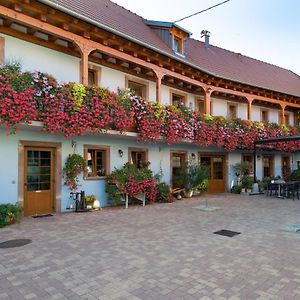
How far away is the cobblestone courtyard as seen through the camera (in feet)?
13.2

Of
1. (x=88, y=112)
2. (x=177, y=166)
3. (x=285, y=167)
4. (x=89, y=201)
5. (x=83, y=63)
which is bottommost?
(x=89, y=201)

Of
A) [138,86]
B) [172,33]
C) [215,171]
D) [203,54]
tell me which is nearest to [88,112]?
[138,86]

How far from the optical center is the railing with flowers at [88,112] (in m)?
7.61

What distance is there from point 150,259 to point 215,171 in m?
12.5

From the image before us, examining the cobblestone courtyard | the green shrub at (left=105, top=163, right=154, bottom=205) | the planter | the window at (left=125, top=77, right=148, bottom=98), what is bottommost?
the cobblestone courtyard

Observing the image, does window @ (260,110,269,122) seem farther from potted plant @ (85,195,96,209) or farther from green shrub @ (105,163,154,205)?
potted plant @ (85,195,96,209)

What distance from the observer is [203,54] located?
17.9 meters

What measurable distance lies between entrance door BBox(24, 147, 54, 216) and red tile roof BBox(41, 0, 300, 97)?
462 cm

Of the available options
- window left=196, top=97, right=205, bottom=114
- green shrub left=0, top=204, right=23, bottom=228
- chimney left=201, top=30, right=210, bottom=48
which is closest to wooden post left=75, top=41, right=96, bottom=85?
green shrub left=0, top=204, right=23, bottom=228

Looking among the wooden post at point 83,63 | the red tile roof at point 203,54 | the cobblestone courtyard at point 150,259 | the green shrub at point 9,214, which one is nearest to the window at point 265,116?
the red tile roof at point 203,54

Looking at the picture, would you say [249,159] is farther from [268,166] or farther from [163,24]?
[163,24]

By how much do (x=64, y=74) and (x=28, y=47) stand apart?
1422mm

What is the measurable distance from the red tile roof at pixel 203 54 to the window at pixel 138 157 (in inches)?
169

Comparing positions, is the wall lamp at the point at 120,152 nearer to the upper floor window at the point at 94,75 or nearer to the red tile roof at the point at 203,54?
the upper floor window at the point at 94,75
